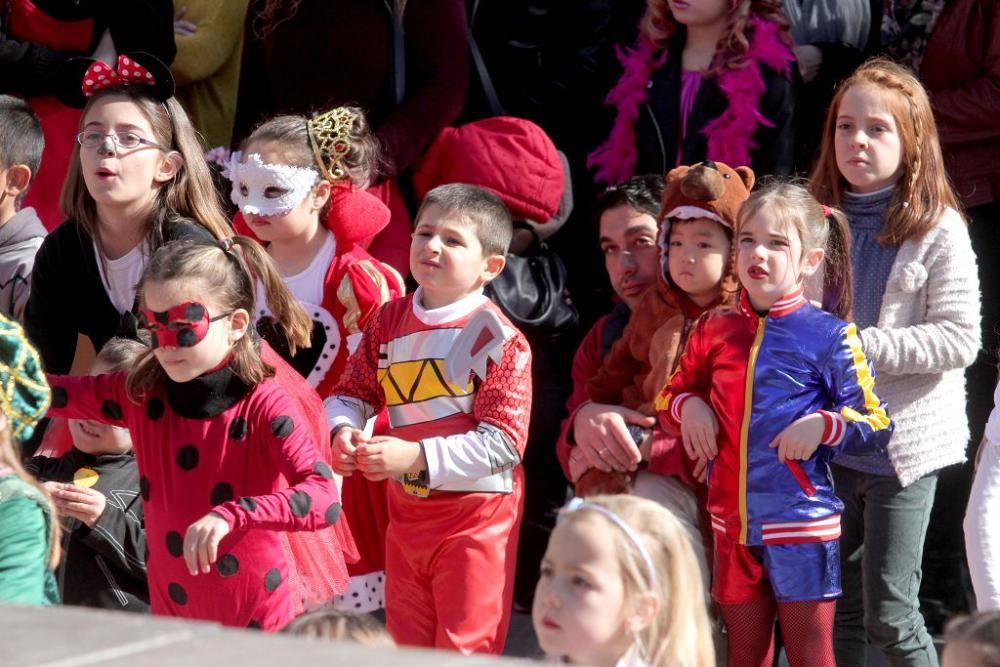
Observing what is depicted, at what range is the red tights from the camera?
420cm

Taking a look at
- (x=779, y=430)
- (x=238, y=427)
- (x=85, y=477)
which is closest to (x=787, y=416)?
(x=779, y=430)

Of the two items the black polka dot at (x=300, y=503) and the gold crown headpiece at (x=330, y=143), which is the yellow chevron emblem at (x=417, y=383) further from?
the gold crown headpiece at (x=330, y=143)

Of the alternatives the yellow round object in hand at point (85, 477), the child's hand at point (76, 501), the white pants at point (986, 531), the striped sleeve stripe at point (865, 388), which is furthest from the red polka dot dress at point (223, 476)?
the white pants at point (986, 531)

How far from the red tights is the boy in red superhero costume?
24.7 inches

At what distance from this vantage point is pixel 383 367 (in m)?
4.55

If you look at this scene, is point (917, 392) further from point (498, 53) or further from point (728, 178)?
point (498, 53)

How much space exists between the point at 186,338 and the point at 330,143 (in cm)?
129

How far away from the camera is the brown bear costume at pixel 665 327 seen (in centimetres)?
463

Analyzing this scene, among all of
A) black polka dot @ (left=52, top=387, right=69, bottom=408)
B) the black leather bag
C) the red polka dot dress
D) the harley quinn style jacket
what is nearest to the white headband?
the red polka dot dress

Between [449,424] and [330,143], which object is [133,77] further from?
[449,424]

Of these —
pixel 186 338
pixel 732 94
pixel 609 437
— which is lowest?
pixel 609 437

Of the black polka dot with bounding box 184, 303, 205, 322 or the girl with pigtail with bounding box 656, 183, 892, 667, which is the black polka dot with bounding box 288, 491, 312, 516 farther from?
the girl with pigtail with bounding box 656, 183, 892, 667

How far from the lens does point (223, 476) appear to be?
13.2ft

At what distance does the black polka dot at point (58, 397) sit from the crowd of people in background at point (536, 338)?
0.4 inches
